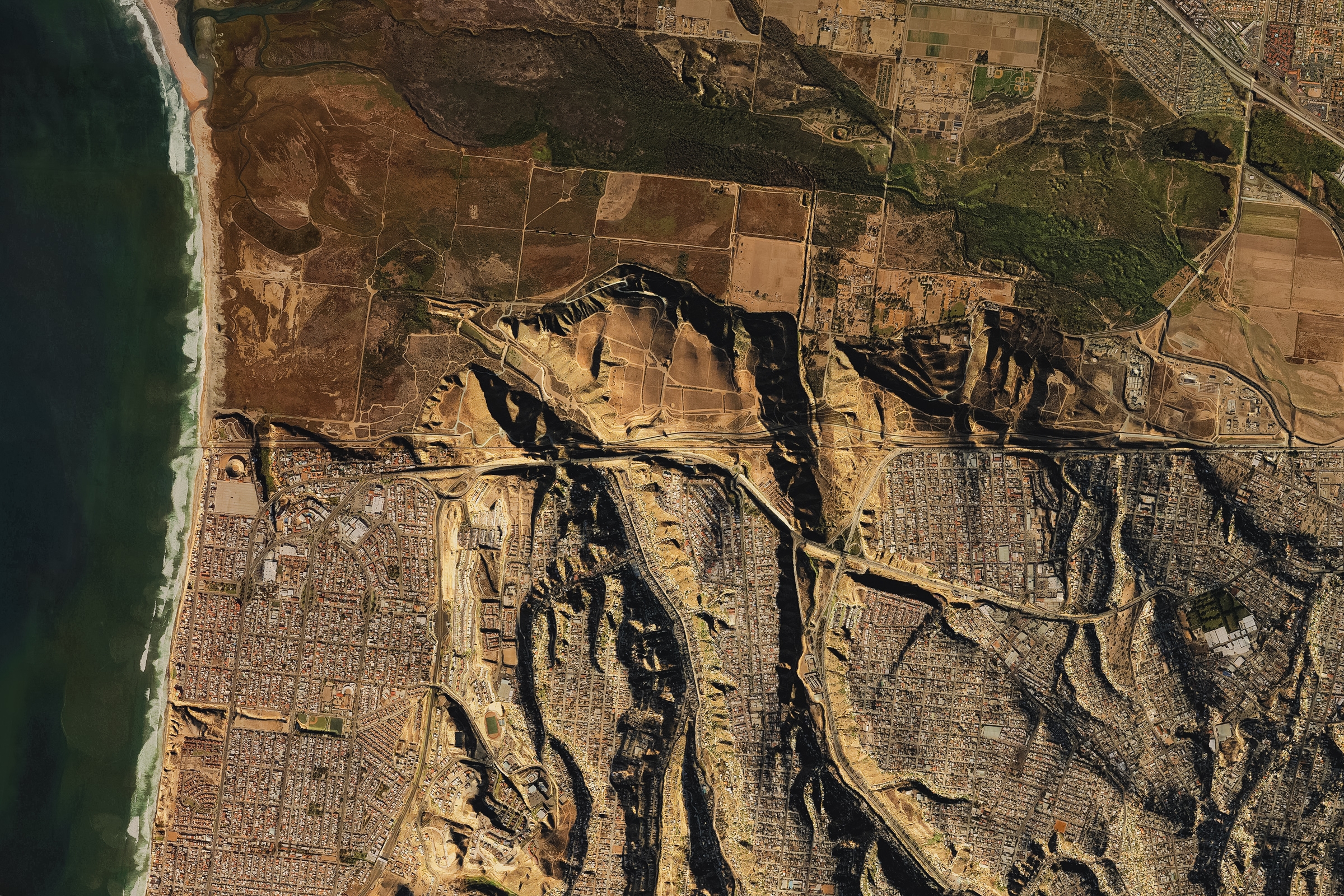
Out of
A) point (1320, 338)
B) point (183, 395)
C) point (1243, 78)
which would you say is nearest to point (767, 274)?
point (1243, 78)

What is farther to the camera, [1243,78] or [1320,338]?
[1243,78]

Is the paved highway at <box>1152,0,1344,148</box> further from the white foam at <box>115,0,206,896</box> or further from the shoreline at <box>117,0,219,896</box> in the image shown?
the white foam at <box>115,0,206,896</box>

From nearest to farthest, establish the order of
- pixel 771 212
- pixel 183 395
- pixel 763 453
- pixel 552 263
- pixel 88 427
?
pixel 763 453, pixel 552 263, pixel 771 212, pixel 183 395, pixel 88 427

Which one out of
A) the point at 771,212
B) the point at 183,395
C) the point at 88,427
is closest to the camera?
the point at 771,212

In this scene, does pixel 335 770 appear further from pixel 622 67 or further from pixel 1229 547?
pixel 1229 547

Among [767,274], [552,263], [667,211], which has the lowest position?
[552,263]

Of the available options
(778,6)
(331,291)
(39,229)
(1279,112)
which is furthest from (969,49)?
(39,229)

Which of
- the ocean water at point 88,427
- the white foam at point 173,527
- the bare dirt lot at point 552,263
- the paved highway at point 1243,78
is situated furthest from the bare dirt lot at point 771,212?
the ocean water at point 88,427

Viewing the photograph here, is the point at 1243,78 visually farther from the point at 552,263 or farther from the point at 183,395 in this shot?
the point at 183,395

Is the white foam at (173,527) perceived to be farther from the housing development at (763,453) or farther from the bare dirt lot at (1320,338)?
the bare dirt lot at (1320,338)
